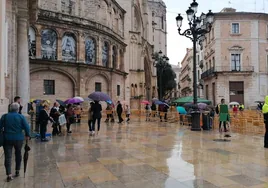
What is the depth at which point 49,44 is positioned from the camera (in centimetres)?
2681

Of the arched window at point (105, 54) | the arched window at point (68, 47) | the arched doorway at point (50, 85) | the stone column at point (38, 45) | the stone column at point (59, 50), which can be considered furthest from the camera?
the arched window at point (105, 54)

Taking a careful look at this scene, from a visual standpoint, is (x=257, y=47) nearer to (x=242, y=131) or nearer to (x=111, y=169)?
(x=242, y=131)

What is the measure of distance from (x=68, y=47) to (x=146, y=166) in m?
23.4

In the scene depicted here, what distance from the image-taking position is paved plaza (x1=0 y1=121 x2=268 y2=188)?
5551 mm

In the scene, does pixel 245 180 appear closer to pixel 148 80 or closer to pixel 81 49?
pixel 81 49

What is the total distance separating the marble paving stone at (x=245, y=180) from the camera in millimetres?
5456

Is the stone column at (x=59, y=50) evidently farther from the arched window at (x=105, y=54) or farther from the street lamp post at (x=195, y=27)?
the street lamp post at (x=195, y=27)

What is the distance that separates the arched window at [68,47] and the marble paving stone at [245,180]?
24305 mm

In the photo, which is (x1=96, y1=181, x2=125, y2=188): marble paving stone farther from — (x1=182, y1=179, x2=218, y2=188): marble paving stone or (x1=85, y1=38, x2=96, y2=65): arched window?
(x1=85, y1=38, x2=96, y2=65): arched window

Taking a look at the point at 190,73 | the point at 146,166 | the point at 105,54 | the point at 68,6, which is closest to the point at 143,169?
the point at 146,166

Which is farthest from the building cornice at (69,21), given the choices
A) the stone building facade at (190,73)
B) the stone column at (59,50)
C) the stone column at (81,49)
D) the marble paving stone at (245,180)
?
the stone building facade at (190,73)

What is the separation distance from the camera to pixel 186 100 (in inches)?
822

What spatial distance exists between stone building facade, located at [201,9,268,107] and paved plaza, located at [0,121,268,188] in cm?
3183

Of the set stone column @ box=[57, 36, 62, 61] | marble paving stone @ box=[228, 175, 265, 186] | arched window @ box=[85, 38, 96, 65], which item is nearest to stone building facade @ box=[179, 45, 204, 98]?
arched window @ box=[85, 38, 96, 65]
